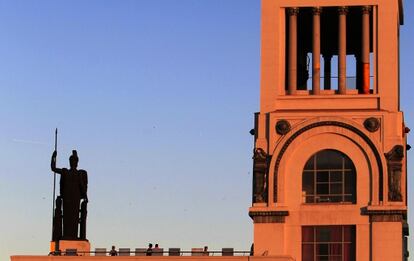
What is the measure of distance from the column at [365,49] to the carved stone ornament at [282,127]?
4.96 m

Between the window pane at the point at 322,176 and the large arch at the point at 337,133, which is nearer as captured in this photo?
the large arch at the point at 337,133

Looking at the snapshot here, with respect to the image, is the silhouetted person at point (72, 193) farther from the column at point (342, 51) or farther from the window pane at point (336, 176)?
the column at point (342, 51)

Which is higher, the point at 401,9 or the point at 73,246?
the point at 401,9

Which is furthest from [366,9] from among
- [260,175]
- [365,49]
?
[260,175]

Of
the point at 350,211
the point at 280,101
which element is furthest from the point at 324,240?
the point at 280,101

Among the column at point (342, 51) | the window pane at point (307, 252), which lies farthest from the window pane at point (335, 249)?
the column at point (342, 51)

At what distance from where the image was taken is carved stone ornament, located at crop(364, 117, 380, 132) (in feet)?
327

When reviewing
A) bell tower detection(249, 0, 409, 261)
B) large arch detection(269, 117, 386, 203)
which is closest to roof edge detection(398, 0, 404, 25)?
bell tower detection(249, 0, 409, 261)

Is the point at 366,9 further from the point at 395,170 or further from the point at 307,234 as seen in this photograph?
the point at 307,234

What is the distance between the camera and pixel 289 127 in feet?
330

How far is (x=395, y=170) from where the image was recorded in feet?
325

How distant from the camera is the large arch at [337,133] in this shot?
326 feet

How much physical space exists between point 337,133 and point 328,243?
6393 mm

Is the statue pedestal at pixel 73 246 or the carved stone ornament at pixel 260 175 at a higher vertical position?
the carved stone ornament at pixel 260 175
